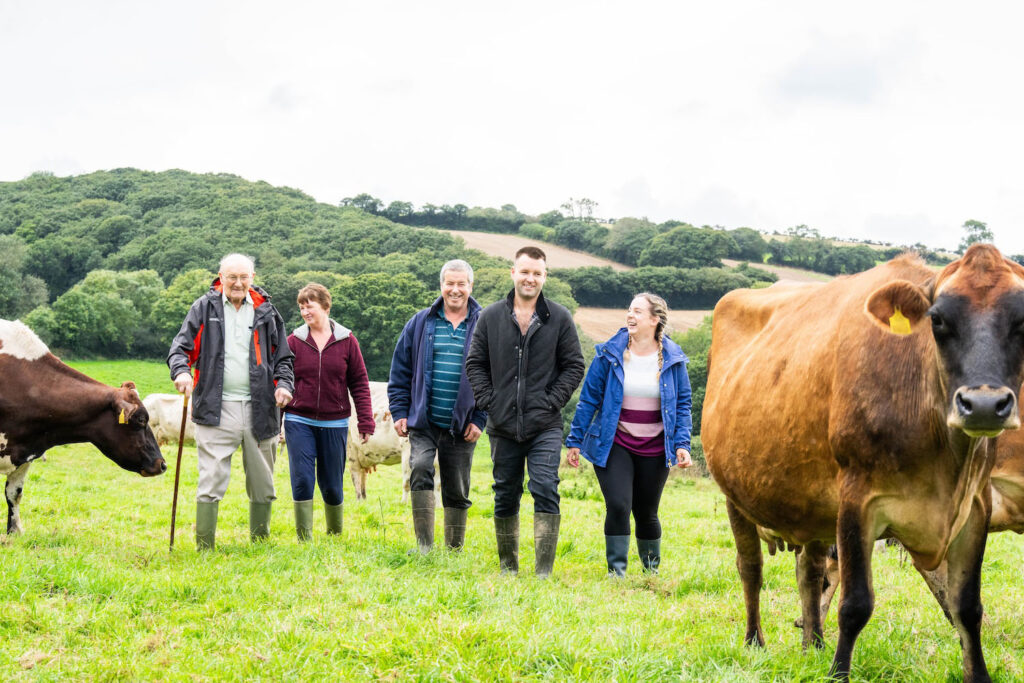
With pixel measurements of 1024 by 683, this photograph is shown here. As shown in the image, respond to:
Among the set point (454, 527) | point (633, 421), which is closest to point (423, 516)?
point (454, 527)

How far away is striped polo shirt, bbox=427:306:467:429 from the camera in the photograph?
7.16 m

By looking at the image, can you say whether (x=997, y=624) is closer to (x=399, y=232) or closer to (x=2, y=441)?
(x=2, y=441)

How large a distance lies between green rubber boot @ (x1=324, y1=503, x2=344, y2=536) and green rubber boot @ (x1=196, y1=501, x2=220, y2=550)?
4.46 ft

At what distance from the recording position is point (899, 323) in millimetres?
3799

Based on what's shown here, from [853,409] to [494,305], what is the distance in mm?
3231

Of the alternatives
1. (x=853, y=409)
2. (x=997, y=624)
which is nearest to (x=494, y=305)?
(x=853, y=409)

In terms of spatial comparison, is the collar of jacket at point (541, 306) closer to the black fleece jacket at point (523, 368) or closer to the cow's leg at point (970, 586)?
the black fleece jacket at point (523, 368)

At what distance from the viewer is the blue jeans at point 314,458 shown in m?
7.93

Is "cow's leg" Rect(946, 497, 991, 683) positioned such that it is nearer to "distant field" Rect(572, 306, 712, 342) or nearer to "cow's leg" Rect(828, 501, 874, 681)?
"cow's leg" Rect(828, 501, 874, 681)

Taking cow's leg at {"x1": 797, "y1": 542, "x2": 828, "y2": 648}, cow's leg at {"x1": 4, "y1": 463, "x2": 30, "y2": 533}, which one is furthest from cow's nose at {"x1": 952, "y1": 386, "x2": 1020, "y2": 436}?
cow's leg at {"x1": 4, "y1": 463, "x2": 30, "y2": 533}

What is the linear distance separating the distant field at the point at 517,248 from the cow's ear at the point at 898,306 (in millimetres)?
75677

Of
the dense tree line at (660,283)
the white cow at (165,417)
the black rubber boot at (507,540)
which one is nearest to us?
the black rubber boot at (507,540)

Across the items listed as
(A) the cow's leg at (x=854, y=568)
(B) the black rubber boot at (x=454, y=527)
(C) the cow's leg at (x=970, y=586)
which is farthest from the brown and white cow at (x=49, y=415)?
(C) the cow's leg at (x=970, y=586)

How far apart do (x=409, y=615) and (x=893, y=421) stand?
Result: 8.71ft
